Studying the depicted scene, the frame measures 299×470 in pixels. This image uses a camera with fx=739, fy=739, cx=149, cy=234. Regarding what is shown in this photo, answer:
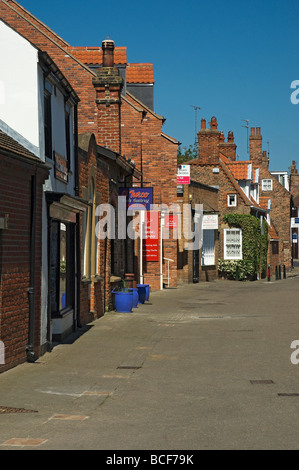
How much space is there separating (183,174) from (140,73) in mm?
5650

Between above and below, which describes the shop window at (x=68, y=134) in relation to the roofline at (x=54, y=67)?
below

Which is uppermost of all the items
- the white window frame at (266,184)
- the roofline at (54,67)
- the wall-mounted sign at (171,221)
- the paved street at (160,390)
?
the white window frame at (266,184)

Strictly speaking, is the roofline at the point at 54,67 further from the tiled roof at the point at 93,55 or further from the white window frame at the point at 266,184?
the white window frame at the point at 266,184

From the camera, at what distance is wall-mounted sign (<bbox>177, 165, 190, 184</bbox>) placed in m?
36.1

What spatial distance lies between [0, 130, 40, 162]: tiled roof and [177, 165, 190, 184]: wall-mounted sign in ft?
76.1

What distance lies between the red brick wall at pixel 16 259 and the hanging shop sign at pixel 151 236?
19518mm

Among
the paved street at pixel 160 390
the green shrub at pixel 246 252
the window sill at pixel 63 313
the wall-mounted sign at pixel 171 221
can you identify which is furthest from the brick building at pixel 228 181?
the window sill at pixel 63 313

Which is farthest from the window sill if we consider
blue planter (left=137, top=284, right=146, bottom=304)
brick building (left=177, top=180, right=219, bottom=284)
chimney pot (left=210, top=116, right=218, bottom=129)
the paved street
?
chimney pot (left=210, top=116, right=218, bottom=129)

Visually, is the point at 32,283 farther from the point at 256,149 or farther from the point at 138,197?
the point at 256,149

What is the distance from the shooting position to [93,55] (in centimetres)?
3312

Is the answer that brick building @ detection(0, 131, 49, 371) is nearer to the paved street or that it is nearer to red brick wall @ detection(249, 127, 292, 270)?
the paved street

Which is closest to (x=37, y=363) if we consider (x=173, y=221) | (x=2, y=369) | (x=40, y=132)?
(x=2, y=369)

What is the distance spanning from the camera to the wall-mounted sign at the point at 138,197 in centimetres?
2509

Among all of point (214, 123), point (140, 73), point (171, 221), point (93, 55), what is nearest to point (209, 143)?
point (214, 123)
